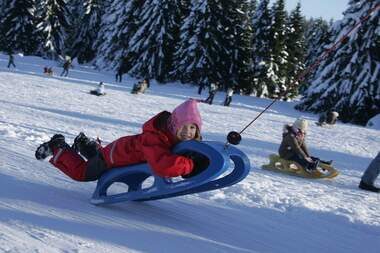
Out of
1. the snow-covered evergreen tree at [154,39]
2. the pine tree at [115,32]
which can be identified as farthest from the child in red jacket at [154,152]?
the pine tree at [115,32]

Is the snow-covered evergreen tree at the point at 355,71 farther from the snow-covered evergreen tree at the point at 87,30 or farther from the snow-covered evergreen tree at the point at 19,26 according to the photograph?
the snow-covered evergreen tree at the point at 87,30

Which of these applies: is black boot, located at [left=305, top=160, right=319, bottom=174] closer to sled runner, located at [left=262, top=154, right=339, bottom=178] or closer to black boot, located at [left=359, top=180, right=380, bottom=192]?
sled runner, located at [left=262, top=154, right=339, bottom=178]

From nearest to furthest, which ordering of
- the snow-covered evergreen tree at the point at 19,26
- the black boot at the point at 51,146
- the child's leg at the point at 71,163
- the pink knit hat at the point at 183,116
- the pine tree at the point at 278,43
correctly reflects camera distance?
the pink knit hat at the point at 183,116, the child's leg at the point at 71,163, the black boot at the point at 51,146, the pine tree at the point at 278,43, the snow-covered evergreen tree at the point at 19,26

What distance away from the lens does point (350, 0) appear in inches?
1127

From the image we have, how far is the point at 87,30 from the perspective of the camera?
56.9 metres

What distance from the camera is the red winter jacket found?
12.7 ft

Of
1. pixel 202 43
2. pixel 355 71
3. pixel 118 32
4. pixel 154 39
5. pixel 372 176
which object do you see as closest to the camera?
pixel 372 176

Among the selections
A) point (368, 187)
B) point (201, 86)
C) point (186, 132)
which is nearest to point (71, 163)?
point (186, 132)

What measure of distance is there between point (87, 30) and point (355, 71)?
3754cm

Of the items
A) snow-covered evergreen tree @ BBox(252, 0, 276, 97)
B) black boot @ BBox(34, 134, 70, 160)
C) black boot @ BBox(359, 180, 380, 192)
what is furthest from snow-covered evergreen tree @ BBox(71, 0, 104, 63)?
black boot @ BBox(34, 134, 70, 160)

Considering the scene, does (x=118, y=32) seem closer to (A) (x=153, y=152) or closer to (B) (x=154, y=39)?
(B) (x=154, y=39)

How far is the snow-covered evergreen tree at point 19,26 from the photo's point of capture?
48.7 m

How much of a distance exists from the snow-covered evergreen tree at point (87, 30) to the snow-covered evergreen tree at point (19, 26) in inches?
290

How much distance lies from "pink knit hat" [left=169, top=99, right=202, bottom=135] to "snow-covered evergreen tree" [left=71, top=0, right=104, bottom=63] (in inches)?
2109
